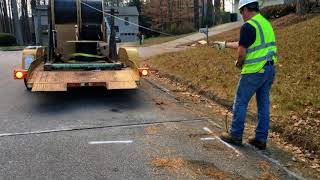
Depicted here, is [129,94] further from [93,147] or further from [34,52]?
[93,147]

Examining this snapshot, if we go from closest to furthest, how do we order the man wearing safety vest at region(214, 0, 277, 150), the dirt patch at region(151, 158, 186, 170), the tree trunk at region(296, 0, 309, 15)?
the dirt patch at region(151, 158, 186, 170) → the man wearing safety vest at region(214, 0, 277, 150) → the tree trunk at region(296, 0, 309, 15)

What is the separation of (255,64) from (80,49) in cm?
591

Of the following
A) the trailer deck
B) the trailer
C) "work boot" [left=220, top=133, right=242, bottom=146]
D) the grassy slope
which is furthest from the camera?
the trailer

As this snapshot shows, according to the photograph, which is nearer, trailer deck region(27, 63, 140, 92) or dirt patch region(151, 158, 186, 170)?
dirt patch region(151, 158, 186, 170)

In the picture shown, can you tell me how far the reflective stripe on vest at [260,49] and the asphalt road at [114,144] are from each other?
43.1 inches

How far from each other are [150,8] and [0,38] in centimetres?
2064

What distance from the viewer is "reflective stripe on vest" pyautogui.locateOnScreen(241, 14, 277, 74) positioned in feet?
18.3

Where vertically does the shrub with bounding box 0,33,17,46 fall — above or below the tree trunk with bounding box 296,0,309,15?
below

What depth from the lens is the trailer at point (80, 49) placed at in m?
8.84

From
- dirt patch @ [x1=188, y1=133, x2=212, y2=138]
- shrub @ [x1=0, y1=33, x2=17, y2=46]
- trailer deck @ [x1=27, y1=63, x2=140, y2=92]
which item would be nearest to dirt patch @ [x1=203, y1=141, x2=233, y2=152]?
dirt patch @ [x1=188, y1=133, x2=212, y2=138]

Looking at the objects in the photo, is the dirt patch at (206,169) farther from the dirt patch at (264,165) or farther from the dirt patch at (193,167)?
the dirt patch at (264,165)

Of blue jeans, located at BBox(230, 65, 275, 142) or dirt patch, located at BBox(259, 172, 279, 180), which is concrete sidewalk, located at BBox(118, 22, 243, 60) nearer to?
blue jeans, located at BBox(230, 65, 275, 142)

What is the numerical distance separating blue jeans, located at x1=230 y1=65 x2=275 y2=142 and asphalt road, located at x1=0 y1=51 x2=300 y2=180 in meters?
0.26

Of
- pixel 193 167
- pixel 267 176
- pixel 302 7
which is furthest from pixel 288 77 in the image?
pixel 302 7
